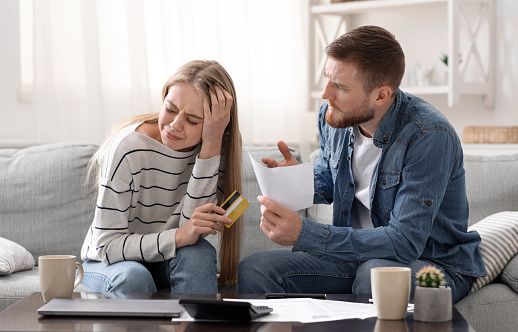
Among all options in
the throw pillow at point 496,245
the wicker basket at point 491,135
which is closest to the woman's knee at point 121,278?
the throw pillow at point 496,245

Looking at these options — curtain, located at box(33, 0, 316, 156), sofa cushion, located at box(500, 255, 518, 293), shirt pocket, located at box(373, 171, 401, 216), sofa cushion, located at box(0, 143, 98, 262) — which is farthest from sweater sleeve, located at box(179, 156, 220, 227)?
curtain, located at box(33, 0, 316, 156)

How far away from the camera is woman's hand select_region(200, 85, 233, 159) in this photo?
1.88 meters

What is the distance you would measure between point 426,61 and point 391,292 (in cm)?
265

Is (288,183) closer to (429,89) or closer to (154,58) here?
(154,58)

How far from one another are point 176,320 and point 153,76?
2.19 meters

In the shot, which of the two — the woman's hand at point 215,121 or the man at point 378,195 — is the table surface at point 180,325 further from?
the woman's hand at point 215,121

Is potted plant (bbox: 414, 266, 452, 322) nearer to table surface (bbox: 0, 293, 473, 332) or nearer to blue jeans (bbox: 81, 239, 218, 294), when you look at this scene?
table surface (bbox: 0, 293, 473, 332)

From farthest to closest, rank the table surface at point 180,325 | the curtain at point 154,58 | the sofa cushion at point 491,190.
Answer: the curtain at point 154,58, the sofa cushion at point 491,190, the table surface at point 180,325

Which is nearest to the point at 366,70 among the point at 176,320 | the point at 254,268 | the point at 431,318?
the point at 254,268

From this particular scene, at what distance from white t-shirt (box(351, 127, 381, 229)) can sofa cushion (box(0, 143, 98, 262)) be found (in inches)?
36.4

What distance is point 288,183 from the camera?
5.26ft

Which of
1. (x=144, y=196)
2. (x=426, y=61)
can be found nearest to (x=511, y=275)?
(x=144, y=196)

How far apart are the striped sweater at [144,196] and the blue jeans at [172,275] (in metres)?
0.03

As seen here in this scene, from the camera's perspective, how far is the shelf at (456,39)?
334 centimetres
